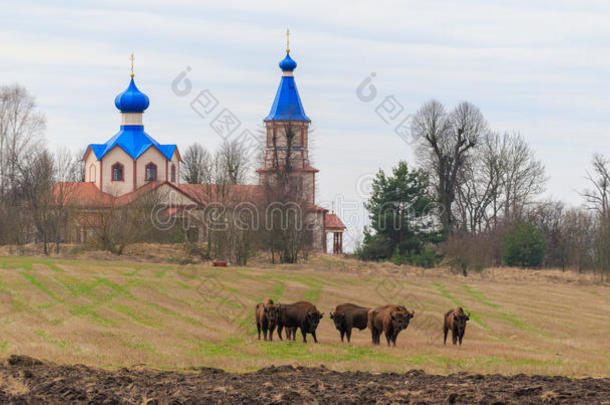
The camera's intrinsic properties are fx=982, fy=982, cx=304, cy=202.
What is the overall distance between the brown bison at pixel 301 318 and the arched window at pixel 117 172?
5974cm

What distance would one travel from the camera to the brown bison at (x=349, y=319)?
28.3 metres

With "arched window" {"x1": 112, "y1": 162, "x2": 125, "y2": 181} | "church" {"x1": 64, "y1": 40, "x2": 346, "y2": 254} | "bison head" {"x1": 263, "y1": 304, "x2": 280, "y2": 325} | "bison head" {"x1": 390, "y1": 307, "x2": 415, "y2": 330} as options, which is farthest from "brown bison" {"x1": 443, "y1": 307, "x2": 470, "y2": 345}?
"arched window" {"x1": 112, "y1": 162, "x2": 125, "y2": 181}

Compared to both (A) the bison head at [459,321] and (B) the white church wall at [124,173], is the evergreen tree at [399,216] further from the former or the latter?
(A) the bison head at [459,321]

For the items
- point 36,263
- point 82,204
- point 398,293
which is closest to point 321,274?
point 398,293

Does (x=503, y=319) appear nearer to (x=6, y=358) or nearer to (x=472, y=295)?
(x=472, y=295)

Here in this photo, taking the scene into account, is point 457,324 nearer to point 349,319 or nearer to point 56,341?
point 349,319

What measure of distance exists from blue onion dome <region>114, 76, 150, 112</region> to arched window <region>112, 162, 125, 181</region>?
16.2 ft

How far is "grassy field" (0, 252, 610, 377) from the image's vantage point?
24.2m

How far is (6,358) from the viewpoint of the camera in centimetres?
2250

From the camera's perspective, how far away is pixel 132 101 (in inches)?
3371

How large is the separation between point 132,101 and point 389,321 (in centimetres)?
6209

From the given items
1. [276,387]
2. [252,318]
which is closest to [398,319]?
[252,318]

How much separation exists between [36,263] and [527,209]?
49.6 m

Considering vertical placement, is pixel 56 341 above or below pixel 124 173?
below
